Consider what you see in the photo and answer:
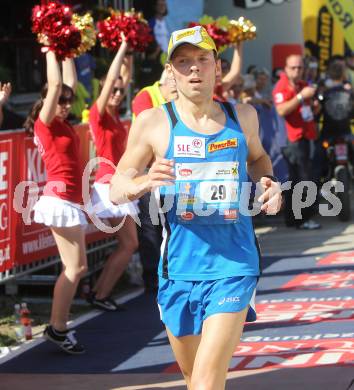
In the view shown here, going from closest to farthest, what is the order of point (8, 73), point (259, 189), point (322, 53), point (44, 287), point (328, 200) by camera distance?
point (259, 189) → point (44, 287) → point (8, 73) → point (328, 200) → point (322, 53)

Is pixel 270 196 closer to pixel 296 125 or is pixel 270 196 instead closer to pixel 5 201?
pixel 5 201

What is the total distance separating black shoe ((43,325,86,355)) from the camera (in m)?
8.02

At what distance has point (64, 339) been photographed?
8.04m

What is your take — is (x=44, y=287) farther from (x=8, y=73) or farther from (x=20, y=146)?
(x=8, y=73)

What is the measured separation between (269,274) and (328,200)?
171 inches

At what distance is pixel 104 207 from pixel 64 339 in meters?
1.76

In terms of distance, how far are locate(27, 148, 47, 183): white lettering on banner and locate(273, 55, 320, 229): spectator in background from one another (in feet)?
17.3

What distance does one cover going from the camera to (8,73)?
13789mm

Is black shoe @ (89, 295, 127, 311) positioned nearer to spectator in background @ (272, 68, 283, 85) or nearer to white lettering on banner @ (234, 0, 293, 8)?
spectator in background @ (272, 68, 283, 85)

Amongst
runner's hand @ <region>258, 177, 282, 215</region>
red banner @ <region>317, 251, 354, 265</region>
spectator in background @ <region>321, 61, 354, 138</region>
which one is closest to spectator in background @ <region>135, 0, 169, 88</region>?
spectator in background @ <region>321, 61, 354, 138</region>

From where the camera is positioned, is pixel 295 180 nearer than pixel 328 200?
Yes

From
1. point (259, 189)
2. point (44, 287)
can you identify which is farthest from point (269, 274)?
point (259, 189)

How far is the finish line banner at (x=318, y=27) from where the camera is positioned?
1812cm

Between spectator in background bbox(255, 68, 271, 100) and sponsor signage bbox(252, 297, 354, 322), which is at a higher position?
spectator in background bbox(255, 68, 271, 100)
